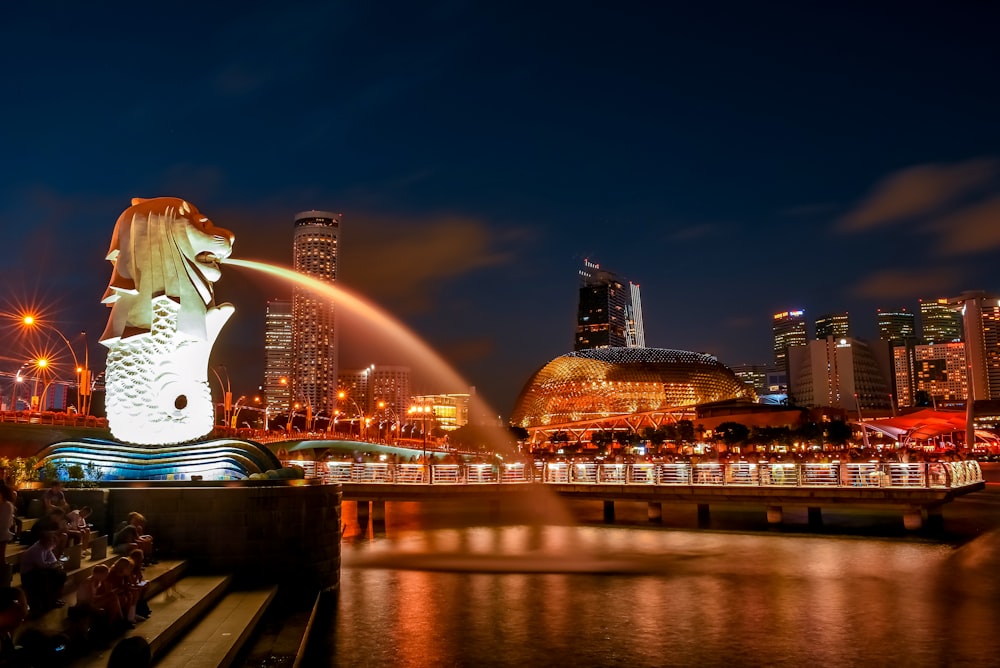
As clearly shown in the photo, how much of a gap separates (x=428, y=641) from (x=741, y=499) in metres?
22.7

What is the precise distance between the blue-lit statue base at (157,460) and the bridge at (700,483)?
14678 millimetres

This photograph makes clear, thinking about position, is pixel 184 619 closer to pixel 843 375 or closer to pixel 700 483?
pixel 700 483

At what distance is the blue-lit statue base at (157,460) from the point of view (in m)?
18.8

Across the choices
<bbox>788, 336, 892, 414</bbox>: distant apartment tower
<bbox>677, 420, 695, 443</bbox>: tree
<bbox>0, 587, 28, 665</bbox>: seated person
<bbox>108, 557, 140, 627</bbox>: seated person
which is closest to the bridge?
<bbox>108, 557, 140, 627</bbox>: seated person

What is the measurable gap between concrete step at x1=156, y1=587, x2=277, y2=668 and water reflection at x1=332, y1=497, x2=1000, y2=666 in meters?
Answer: 1.57

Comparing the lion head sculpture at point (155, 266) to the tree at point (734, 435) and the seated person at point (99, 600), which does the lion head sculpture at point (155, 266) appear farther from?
the tree at point (734, 435)

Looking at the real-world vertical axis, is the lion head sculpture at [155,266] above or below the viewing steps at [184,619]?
above

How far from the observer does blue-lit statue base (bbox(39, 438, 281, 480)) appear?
18766 mm

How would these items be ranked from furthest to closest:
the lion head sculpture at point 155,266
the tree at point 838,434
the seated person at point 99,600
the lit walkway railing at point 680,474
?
the tree at point 838,434 → the lit walkway railing at point 680,474 → the lion head sculpture at point 155,266 → the seated person at point 99,600

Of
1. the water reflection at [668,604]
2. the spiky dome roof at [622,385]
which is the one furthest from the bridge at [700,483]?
the spiky dome roof at [622,385]

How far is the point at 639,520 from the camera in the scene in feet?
129

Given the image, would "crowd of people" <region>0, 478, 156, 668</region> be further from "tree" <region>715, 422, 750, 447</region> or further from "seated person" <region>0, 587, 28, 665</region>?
"tree" <region>715, 422, 750, 447</region>

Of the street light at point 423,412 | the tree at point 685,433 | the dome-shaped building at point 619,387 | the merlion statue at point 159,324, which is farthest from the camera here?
the dome-shaped building at point 619,387

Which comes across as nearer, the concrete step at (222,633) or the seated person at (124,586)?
the seated person at (124,586)
